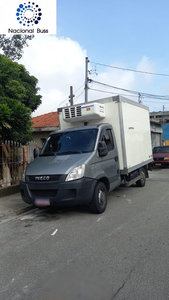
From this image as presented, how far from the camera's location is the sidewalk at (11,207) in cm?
605

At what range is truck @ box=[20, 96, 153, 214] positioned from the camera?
17.0ft

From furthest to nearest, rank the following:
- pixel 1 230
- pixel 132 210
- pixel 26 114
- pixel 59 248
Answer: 1. pixel 26 114
2. pixel 132 210
3. pixel 1 230
4. pixel 59 248

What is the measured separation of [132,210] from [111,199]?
1351 mm

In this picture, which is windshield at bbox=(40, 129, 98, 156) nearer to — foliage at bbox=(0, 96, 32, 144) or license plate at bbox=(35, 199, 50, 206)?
license plate at bbox=(35, 199, 50, 206)

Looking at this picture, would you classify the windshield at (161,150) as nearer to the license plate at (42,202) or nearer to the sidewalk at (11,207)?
the sidewalk at (11,207)

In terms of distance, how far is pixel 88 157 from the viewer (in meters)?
5.52

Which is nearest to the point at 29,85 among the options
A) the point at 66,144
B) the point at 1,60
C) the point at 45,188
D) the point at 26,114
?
the point at 1,60

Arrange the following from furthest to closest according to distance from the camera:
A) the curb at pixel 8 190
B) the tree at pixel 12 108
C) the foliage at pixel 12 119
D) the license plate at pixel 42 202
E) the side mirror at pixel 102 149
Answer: the curb at pixel 8 190 < the tree at pixel 12 108 < the foliage at pixel 12 119 < the side mirror at pixel 102 149 < the license plate at pixel 42 202

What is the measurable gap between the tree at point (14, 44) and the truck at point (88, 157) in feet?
35.4

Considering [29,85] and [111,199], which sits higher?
[29,85]

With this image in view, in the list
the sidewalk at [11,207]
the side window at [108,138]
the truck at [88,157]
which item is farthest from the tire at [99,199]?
the sidewalk at [11,207]

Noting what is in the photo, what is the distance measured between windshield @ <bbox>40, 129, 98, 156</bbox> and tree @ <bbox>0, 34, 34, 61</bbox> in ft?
39.2

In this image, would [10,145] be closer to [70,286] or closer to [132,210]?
[132,210]

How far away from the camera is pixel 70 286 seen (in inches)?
115
